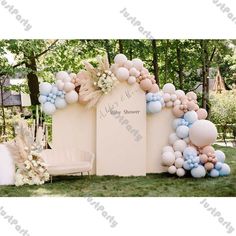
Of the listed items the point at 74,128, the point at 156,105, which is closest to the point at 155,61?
the point at 156,105

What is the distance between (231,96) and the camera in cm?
1738

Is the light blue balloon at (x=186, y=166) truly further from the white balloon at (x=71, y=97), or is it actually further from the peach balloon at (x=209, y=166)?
the white balloon at (x=71, y=97)

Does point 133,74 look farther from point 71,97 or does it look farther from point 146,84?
point 71,97

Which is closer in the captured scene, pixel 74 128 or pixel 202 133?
pixel 202 133

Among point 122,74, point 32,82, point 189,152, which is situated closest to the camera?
point 189,152

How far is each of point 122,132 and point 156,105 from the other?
0.81 meters

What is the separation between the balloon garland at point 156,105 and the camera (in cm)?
938

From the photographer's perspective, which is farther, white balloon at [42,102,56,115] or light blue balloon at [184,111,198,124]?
light blue balloon at [184,111,198,124]

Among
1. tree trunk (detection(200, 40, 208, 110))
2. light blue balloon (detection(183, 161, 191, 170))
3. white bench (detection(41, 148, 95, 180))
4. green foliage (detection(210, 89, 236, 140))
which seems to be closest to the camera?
white bench (detection(41, 148, 95, 180))

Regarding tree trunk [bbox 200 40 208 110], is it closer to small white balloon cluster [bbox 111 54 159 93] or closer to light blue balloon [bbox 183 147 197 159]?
small white balloon cluster [bbox 111 54 159 93]

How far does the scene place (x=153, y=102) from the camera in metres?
9.62

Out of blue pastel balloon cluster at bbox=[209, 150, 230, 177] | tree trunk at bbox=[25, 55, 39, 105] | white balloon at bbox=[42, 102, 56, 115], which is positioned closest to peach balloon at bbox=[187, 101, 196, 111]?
blue pastel balloon cluster at bbox=[209, 150, 230, 177]

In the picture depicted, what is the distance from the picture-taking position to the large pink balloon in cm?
927

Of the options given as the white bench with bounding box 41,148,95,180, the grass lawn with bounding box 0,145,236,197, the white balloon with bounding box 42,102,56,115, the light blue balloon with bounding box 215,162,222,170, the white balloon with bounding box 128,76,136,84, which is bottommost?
the grass lawn with bounding box 0,145,236,197
